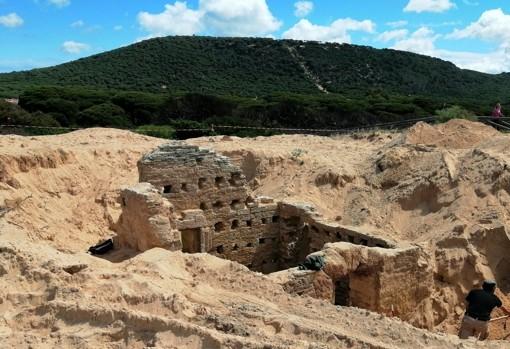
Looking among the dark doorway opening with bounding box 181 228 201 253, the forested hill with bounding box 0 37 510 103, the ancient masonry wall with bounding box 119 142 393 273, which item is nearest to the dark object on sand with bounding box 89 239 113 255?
the ancient masonry wall with bounding box 119 142 393 273

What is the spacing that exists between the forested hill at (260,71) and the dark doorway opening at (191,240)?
37.3 metres

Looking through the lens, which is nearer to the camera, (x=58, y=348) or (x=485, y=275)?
(x=58, y=348)

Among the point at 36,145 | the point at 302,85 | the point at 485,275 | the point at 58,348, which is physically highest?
the point at 302,85

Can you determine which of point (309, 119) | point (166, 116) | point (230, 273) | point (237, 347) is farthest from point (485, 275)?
point (166, 116)

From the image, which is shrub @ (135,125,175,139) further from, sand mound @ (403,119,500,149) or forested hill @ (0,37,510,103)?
forested hill @ (0,37,510,103)

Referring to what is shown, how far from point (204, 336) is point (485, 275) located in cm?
828

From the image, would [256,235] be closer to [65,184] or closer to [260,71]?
[65,184]

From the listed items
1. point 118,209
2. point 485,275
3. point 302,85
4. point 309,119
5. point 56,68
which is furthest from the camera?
point 56,68

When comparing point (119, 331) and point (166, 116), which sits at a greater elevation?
point (166, 116)

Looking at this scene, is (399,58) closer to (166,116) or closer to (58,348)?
(166,116)

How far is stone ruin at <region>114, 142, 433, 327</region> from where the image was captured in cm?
1040

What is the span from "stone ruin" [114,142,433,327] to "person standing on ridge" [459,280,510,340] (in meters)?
1.99

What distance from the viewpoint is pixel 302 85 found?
5491 centimetres

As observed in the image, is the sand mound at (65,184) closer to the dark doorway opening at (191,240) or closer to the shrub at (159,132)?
the dark doorway opening at (191,240)
